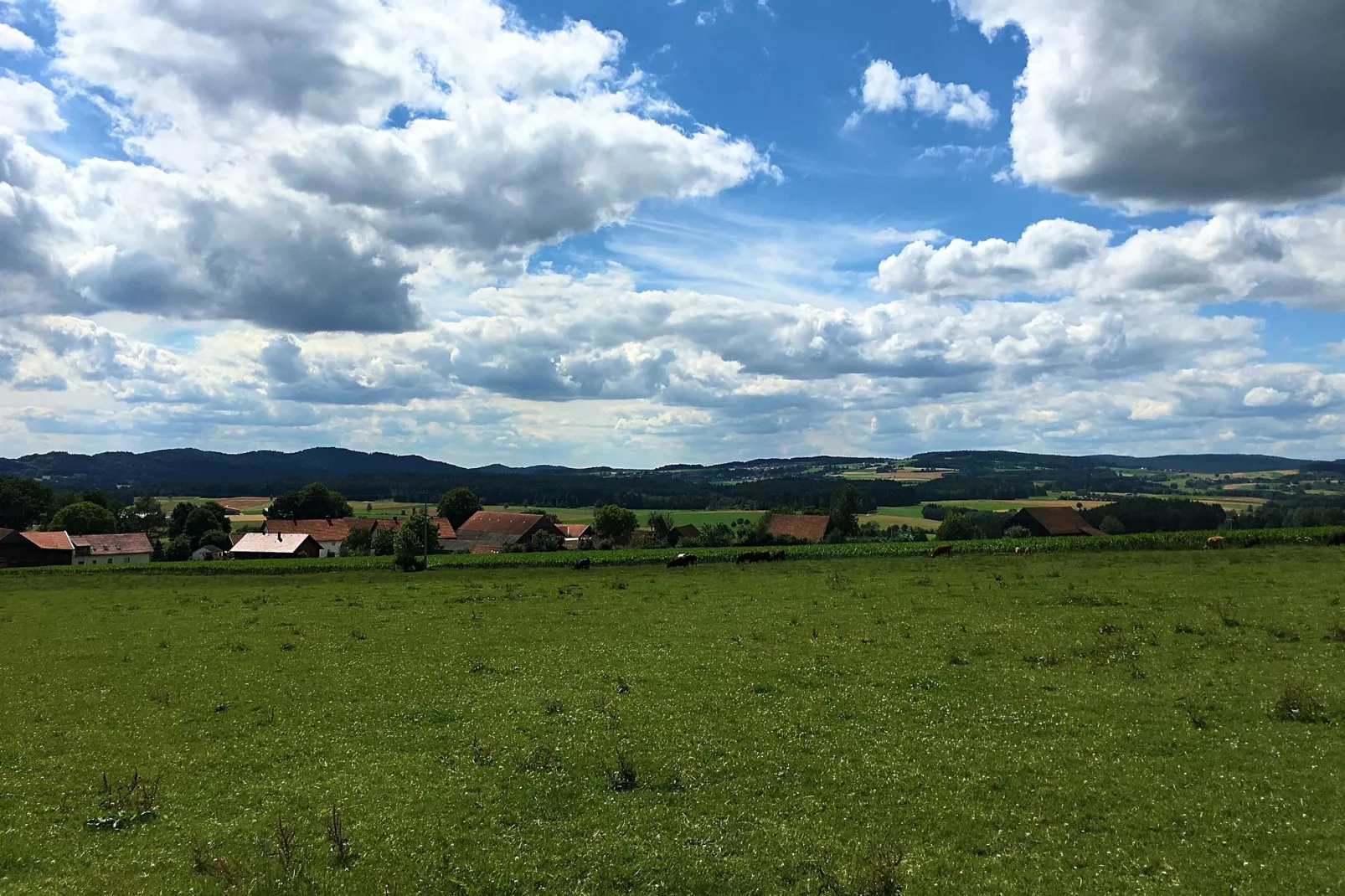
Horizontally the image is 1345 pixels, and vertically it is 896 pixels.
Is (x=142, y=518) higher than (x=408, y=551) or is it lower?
lower

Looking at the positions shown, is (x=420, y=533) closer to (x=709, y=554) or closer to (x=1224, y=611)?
(x=709, y=554)

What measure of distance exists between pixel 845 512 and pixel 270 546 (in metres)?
89.0

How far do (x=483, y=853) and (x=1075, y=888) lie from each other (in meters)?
8.79

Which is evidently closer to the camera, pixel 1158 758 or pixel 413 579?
pixel 1158 758

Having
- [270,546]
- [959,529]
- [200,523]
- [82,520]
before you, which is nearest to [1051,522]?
[959,529]

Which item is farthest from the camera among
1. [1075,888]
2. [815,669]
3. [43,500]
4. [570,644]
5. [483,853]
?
[43,500]

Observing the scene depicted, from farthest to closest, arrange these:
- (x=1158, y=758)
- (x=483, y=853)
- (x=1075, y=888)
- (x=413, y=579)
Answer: (x=413, y=579) < (x=1158, y=758) < (x=483, y=853) < (x=1075, y=888)

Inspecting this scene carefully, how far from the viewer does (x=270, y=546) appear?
120 m

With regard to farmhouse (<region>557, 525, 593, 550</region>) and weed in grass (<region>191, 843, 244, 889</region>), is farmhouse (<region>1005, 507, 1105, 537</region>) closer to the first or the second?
farmhouse (<region>557, 525, 593, 550</region>)

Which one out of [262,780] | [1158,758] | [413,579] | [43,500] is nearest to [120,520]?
[43,500]

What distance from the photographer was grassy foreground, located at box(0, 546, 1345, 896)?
1173cm

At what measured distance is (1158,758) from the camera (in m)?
14.9

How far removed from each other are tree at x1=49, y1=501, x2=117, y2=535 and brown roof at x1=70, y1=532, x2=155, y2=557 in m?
18.5

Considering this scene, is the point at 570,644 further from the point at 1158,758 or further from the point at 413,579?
the point at 413,579
